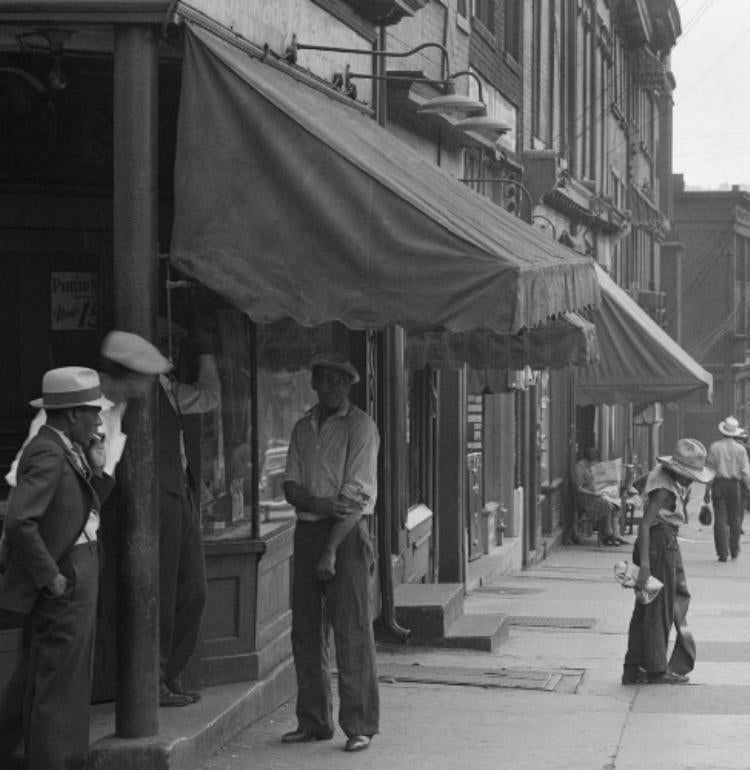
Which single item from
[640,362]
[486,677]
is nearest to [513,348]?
[486,677]

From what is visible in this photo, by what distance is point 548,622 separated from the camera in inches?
606

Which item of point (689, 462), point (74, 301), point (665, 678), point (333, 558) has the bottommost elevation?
point (665, 678)

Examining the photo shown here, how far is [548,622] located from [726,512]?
8554 millimetres

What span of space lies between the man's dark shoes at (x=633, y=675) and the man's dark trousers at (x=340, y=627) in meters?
3.13

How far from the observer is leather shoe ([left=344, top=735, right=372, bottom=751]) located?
845cm

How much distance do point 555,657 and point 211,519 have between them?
409 centimetres

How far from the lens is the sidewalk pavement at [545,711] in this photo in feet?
27.9

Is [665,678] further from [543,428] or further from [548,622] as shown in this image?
[543,428]

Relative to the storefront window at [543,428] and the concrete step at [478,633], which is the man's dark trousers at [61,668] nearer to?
the concrete step at [478,633]

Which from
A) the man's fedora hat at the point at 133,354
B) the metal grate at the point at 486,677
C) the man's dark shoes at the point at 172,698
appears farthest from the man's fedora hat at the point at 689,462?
the man's fedora hat at the point at 133,354

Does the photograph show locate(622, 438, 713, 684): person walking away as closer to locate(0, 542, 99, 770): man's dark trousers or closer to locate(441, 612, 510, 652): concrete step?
locate(441, 612, 510, 652): concrete step

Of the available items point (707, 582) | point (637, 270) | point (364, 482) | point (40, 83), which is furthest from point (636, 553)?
point (637, 270)

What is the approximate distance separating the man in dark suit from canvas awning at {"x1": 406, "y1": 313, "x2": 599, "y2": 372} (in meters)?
3.78

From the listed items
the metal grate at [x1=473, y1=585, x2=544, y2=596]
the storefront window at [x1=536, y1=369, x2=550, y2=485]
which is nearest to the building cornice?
the metal grate at [x1=473, y1=585, x2=544, y2=596]
